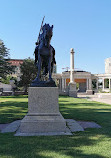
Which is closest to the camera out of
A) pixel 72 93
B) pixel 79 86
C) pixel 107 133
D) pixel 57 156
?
pixel 57 156

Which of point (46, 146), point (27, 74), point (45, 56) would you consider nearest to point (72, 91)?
point (27, 74)

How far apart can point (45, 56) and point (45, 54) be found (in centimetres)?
12

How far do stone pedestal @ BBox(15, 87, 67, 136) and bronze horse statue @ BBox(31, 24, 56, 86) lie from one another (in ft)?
1.20

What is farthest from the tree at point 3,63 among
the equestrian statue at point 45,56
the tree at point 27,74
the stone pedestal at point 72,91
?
the equestrian statue at point 45,56

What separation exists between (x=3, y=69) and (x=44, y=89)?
26.7 m

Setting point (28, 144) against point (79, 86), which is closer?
point (28, 144)

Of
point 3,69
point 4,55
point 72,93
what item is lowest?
point 72,93

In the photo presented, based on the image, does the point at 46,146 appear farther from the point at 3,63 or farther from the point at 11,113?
the point at 3,63

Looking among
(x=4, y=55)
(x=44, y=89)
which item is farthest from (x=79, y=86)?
(x=44, y=89)

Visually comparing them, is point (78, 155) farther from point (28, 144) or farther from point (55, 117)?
point (55, 117)

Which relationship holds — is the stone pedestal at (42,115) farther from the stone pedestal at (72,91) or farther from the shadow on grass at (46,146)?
Answer: the stone pedestal at (72,91)

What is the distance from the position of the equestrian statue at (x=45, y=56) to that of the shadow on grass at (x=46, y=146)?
5.99 feet

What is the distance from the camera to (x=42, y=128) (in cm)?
479

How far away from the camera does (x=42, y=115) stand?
4.96 meters
